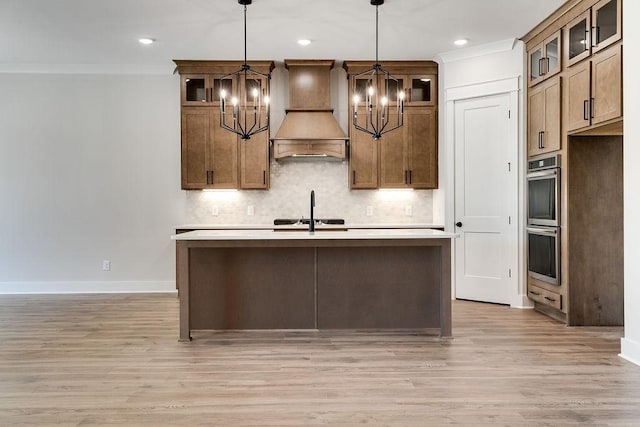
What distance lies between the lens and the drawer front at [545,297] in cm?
440

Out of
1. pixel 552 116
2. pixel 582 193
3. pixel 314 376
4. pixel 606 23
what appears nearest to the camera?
pixel 314 376

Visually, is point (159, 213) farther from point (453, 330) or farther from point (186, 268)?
point (453, 330)

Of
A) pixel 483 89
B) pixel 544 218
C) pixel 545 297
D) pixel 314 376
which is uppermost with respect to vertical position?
pixel 483 89

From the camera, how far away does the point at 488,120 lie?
533 centimetres

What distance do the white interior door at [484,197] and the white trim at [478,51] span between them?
0.49 m

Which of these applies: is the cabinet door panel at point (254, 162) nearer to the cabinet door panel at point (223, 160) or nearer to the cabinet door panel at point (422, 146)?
the cabinet door panel at point (223, 160)

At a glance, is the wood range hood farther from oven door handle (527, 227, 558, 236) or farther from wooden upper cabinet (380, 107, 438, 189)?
oven door handle (527, 227, 558, 236)

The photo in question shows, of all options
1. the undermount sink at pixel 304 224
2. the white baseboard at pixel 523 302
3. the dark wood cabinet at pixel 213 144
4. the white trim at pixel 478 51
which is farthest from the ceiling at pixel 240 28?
the white baseboard at pixel 523 302

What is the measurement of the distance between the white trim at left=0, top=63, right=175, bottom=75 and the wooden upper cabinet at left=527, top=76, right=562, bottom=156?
4.16 meters

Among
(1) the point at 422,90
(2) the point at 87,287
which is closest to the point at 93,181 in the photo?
(2) the point at 87,287

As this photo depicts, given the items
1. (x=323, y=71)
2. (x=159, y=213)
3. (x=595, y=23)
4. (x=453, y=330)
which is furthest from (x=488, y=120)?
(x=159, y=213)

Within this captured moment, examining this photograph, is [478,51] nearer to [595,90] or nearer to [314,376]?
[595,90]

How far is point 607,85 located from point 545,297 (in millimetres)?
1974

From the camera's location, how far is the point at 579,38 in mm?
4176
